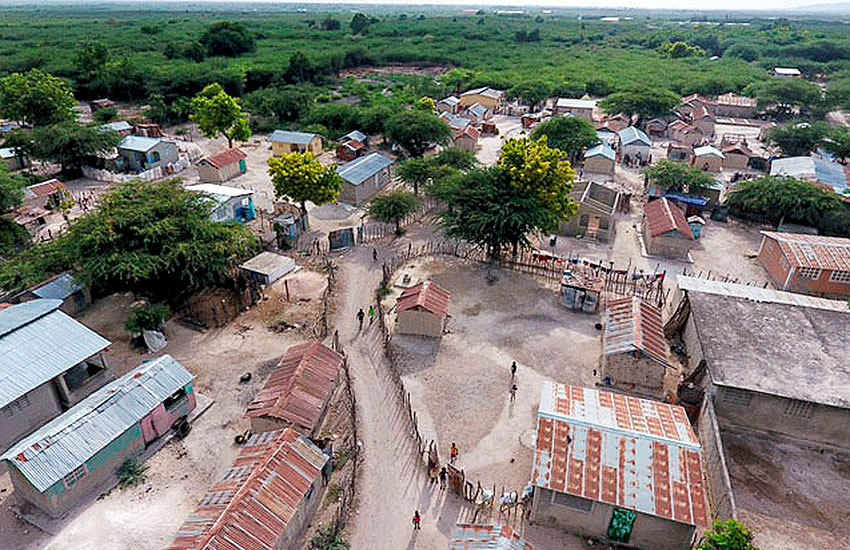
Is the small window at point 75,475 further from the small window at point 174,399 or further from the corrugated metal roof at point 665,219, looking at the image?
the corrugated metal roof at point 665,219

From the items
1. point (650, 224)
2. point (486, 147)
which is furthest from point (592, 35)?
point (650, 224)

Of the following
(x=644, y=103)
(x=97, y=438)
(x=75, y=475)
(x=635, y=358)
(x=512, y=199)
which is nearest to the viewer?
(x=75, y=475)

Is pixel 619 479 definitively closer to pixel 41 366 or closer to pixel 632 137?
pixel 41 366

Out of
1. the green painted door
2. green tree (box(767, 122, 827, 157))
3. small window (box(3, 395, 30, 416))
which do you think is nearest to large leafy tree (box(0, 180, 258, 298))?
small window (box(3, 395, 30, 416))

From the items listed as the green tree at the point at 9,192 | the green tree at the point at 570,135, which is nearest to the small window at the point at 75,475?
the green tree at the point at 9,192

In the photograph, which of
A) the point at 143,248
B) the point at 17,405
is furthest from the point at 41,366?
the point at 143,248

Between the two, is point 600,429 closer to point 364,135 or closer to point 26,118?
point 364,135
